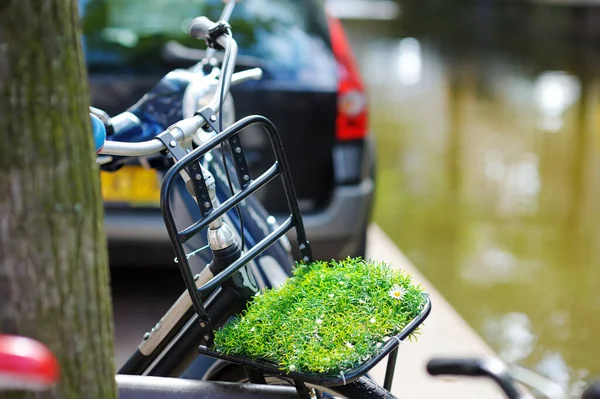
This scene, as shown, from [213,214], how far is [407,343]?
88.8 inches

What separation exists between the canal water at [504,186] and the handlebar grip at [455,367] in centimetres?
207

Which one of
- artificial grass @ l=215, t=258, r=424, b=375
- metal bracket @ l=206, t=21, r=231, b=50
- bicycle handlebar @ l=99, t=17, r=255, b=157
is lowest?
artificial grass @ l=215, t=258, r=424, b=375

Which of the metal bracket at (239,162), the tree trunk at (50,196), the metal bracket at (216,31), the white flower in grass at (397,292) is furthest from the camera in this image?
the metal bracket at (216,31)

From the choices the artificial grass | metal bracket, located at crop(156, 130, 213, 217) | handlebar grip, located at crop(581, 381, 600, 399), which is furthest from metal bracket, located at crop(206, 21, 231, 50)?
handlebar grip, located at crop(581, 381, 600, 399)

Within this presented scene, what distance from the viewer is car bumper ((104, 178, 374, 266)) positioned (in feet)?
12.3

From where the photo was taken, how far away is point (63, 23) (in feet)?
4.01

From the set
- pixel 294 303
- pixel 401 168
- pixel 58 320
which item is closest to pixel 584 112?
pixel 401 168

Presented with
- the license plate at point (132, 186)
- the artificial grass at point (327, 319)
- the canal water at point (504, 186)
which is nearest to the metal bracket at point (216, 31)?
the artificial grass at point (327, 319)

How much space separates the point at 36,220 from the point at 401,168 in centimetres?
593

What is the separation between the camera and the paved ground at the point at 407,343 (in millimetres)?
3354

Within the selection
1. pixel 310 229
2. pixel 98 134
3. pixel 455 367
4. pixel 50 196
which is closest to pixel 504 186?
pixel 310 229

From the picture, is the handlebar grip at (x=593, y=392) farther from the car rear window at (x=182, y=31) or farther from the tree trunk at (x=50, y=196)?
the car rear window at (x=182, y=31)

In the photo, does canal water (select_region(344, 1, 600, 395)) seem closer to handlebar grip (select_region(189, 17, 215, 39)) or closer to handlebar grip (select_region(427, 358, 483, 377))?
handlebar grip (select_region(427, 358, 483, 377))

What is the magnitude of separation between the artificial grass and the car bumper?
1937mm
